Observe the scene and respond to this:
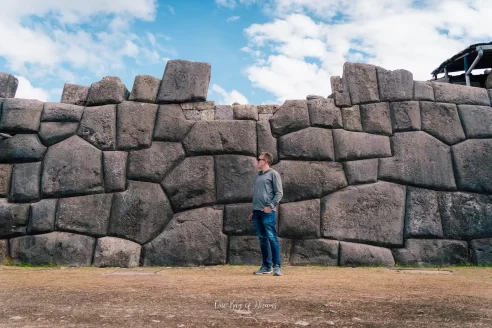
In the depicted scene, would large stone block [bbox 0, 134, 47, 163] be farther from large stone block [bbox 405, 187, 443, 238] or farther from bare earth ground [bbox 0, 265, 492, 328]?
large stone block [bbox 405, 187, 443, 238]

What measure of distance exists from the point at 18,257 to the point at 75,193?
3.66 ft

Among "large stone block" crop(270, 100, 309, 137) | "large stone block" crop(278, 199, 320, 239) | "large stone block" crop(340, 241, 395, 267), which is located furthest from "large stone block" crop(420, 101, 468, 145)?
"large stone block" crop(278, 199, 320, 239)

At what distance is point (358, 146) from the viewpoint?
6516 mm

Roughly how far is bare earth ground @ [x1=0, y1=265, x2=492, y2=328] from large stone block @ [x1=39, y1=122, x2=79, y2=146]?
1950mm

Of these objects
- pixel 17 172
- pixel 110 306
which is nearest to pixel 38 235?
pixel 17 172

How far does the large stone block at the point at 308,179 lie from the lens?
628 centimetres

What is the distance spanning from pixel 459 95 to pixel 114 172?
17.0 ft

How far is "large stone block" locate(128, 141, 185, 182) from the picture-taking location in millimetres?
6328

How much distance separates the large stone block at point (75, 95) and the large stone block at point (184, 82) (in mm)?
1112

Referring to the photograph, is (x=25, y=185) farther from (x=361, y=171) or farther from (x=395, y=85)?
(x=395, y=85)

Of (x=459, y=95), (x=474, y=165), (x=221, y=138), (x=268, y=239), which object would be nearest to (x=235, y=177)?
(x=221, y=138)

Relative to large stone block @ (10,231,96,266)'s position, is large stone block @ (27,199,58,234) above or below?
above

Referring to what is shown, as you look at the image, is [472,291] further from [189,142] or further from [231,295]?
[189,142]

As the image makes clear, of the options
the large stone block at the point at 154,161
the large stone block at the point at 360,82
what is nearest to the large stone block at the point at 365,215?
the large stone block at the point at 360,82
